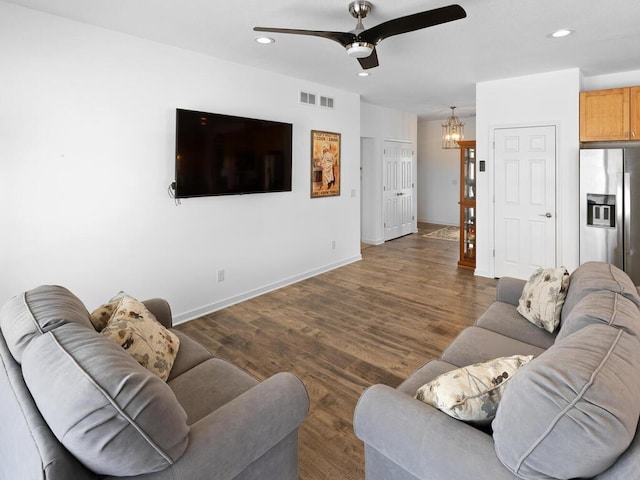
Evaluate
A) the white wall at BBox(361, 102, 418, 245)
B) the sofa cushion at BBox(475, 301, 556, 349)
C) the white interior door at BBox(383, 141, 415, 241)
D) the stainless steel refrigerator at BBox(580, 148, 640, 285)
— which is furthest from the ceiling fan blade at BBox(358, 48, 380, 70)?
the white interior door at BBox(383, 141, 415, 241)

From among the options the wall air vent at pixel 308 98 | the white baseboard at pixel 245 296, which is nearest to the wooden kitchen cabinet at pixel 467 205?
the white baseboard at pixel 245 296

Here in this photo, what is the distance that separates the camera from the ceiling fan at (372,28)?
2318 mm

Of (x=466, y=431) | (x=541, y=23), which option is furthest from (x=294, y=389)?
(x=541, y=23)

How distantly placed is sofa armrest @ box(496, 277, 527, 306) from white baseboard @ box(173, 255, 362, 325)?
108 inches

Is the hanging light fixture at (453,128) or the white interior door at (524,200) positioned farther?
the hanging light fixture at (453,128)

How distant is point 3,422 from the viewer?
1301 mm

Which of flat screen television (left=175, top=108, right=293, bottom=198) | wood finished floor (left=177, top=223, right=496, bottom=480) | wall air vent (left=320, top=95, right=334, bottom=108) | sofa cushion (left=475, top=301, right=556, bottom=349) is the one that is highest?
wall air vent (left=320, top=95, right=334, bottom=108)

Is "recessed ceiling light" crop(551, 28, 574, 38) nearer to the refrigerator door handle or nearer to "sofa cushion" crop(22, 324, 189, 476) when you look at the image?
the refrigerator door handle

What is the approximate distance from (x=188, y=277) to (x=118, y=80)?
191 cm

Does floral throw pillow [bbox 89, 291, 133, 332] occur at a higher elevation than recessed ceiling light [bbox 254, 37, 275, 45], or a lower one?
lower

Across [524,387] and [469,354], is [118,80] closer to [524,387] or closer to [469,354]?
[469,354]

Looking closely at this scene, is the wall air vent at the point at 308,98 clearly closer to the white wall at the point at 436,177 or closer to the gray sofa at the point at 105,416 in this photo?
the gray sofa at the point at 105,416

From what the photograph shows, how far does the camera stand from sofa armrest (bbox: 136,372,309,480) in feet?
3.92

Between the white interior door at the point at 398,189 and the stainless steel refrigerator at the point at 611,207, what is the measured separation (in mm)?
3926
